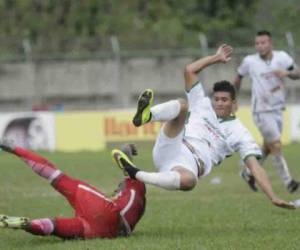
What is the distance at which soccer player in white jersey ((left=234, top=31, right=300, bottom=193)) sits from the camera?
1598cm

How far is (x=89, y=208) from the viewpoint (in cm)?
958

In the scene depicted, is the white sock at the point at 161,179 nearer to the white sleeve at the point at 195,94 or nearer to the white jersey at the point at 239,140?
the white sleeve at the point at 195,94

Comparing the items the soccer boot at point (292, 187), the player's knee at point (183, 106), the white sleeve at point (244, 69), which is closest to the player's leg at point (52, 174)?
the player's knee at point (183, 106)

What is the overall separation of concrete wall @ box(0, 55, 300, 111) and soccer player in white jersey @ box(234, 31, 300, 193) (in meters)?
24.3

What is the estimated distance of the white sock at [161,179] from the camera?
9367mm

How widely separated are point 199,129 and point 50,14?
4247 centimetres

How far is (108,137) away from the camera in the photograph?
30656 millimetres

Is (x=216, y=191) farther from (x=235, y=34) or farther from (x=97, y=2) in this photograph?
(x=97, y=2)

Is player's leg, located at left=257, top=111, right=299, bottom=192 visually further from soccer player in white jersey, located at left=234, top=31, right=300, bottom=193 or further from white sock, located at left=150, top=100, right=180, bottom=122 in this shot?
white sock, located at left=150, top=100, right=180, bottom=122

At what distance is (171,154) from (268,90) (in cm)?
676

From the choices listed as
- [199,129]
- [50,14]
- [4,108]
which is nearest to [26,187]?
[199,129]

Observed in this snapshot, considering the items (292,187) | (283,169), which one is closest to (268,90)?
(283,169)

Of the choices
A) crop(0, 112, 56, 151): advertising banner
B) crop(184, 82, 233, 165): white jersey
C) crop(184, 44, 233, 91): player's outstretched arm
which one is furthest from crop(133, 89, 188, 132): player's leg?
crop(0, 112, 56, 151): advertising banner

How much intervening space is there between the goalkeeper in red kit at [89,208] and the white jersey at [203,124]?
91 cm
